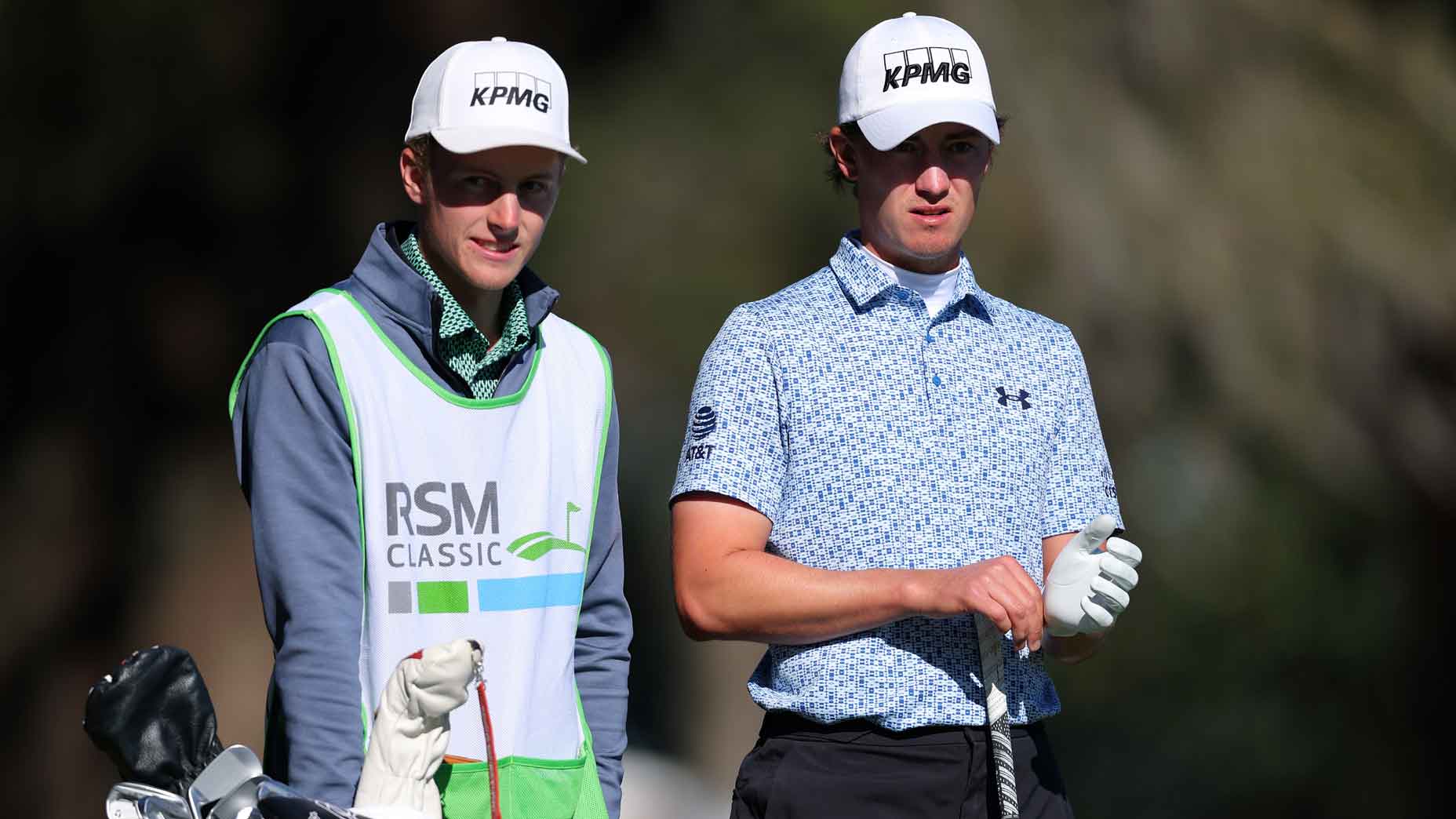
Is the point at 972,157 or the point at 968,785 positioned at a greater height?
the point at 972,157

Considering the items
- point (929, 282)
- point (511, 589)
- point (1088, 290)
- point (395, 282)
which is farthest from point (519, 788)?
point (1088, 290)

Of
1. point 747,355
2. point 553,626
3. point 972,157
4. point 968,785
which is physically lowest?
point 968,785

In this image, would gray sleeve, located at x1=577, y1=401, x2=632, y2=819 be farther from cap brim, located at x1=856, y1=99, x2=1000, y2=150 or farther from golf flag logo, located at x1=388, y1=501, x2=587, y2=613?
cap brim, located at x1=856, y1=99, x2=1000, y2=150

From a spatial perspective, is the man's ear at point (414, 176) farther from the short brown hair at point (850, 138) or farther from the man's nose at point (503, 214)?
the short brown hair at point (850, 138)

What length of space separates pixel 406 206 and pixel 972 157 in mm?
2835

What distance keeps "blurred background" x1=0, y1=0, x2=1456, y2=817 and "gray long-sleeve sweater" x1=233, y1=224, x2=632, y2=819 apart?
2783 mm

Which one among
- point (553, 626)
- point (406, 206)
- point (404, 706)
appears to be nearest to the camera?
point (404, 706)

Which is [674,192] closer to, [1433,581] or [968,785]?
[1433,581]

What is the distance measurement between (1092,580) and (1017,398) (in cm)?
33

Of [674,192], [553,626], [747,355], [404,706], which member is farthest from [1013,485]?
[674,192]

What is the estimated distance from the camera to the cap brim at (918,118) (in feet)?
7.41

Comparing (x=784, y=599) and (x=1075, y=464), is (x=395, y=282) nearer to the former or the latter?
(x=784, y=599)

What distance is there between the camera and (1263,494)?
5.05 metres

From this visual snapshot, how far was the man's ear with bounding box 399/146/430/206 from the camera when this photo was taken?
6.96 ft
